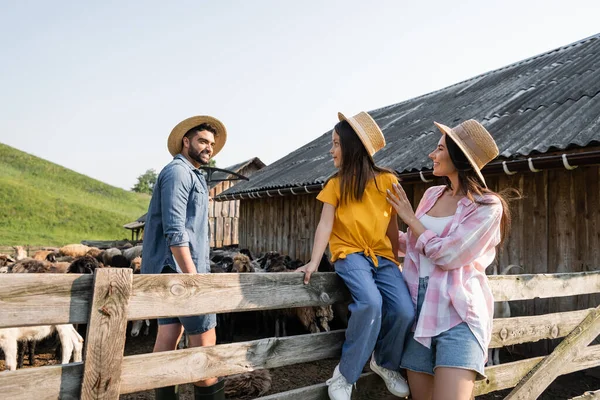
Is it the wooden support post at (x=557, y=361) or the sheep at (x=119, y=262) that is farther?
the sheep at (x=119, y=262)

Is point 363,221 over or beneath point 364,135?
beneath

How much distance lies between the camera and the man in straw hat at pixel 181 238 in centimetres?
303

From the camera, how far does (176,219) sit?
3.03 meters

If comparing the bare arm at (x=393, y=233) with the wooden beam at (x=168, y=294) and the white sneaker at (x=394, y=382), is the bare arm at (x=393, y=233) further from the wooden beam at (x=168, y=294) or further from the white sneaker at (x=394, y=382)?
the white sneaker at (x=394, y=382)

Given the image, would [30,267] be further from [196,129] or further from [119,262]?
A: [196,129]

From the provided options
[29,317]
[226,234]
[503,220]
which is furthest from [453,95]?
[226,234]

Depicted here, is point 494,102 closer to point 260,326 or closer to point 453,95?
point 453,95

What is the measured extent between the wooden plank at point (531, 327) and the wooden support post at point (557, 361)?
4.1 inches

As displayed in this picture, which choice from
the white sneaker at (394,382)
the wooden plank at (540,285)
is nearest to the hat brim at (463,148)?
Result: the wooden plank at (540,285)

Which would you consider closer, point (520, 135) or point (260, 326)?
point (520, 135)

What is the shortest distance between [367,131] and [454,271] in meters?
0.97

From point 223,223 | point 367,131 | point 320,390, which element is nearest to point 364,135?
point 367,131

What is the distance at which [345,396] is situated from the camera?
2.64 metres

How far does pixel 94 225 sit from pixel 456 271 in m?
46.7
